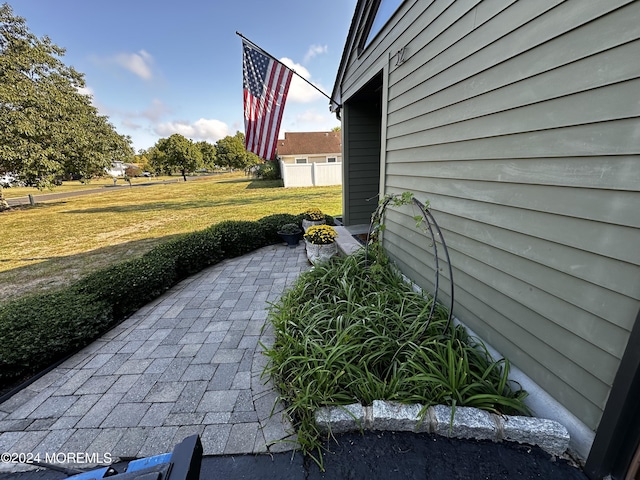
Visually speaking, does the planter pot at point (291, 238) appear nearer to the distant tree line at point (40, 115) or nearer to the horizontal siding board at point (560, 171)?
the horizontal siding board at point (560, 171)

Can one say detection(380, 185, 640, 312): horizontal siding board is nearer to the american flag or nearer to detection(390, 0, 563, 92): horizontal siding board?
detection(390, 0, 563, 92): horizontal siding board

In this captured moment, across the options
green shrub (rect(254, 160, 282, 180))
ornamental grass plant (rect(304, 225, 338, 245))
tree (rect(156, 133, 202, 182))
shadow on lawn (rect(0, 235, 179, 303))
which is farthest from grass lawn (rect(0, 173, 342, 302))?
tree (rect(156, 133, 202, 182))

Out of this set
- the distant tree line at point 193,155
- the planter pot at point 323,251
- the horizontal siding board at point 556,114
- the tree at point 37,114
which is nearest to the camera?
the horizontal siding board at point 556,114

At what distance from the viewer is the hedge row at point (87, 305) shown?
2.25m

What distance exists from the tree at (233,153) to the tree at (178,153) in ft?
26.7

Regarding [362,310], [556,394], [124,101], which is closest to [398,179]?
[362,310]

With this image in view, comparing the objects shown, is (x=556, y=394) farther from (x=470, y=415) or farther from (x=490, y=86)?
(x=490, y=86)

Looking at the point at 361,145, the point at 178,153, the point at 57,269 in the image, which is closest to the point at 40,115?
the point at 57,269

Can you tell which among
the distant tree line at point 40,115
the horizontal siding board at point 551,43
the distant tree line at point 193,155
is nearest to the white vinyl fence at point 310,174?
the distant tree line at point 193,155

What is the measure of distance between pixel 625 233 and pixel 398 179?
6.97ft

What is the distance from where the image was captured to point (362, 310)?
2.29m

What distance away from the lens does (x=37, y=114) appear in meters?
10.4

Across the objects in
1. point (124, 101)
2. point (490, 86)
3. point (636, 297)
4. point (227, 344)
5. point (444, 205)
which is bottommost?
Result: point (227, 344)

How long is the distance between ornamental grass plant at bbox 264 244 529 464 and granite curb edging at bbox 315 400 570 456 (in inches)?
2.3
